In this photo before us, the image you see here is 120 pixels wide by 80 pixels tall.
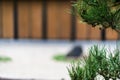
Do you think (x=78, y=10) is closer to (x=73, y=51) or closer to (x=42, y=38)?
(x=73, y=51)

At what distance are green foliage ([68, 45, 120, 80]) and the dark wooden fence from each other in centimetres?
1804

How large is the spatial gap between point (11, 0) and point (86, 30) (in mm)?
4409

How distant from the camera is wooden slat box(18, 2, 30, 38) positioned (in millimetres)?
25781

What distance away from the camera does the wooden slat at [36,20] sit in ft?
84.5

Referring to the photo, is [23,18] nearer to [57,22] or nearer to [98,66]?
[57,22]

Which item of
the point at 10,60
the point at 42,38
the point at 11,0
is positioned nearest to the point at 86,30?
the point at 42,38

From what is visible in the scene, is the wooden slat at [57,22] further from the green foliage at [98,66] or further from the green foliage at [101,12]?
the green foliage at [101,12]

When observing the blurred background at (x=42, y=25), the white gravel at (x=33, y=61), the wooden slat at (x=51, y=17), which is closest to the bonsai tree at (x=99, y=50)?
the white gravel at (x=33, y=61)

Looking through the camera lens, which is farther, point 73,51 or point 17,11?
point 17,11

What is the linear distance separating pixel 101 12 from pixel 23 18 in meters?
19.0

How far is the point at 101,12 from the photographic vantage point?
7.05m

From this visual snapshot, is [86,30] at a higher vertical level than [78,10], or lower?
lower

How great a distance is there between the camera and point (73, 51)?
→ 19719 millimetres

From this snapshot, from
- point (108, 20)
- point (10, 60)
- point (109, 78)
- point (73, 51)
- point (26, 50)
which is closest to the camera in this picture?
point (108, 20)
